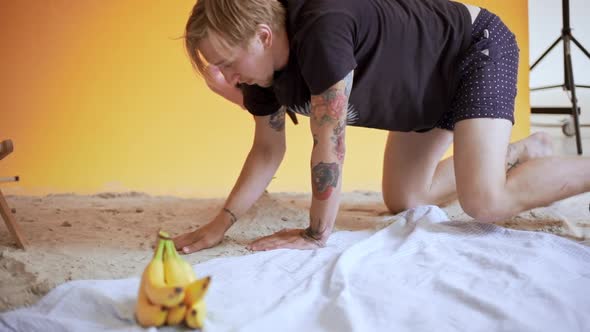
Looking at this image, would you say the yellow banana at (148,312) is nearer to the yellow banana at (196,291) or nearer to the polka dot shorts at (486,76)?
the yellow banana at (196,291)

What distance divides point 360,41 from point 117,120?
5.17 ft

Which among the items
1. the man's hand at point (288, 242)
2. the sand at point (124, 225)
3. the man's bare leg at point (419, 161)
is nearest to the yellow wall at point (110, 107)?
the sand at point (124, 225)

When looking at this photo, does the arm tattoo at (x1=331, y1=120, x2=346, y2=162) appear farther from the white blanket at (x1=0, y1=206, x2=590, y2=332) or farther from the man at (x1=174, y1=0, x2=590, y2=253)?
the white blanket at (x1=0, y1=206, x2=590, y2=332)

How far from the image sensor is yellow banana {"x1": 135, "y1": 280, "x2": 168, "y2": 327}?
104 cm

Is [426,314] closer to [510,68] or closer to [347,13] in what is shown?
[347,13]

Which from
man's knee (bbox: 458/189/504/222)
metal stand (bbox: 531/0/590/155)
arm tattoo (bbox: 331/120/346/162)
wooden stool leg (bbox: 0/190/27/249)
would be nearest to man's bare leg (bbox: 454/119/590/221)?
man's knee (bbox: 458/189/504/222)

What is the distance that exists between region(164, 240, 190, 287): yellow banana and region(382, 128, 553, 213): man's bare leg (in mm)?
1061

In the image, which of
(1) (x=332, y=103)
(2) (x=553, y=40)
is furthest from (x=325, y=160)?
(2) (x=553, y=40)

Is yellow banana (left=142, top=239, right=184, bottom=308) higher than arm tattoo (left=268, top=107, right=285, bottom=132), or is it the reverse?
arm tattoo (left=268, top=107, right=285, bottom=132)

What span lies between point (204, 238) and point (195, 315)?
571mm

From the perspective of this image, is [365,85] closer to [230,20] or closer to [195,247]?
[230,20]

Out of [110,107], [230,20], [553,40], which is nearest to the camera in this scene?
[230,20]

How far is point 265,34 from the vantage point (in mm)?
1382

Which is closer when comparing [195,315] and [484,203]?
[195,315]
